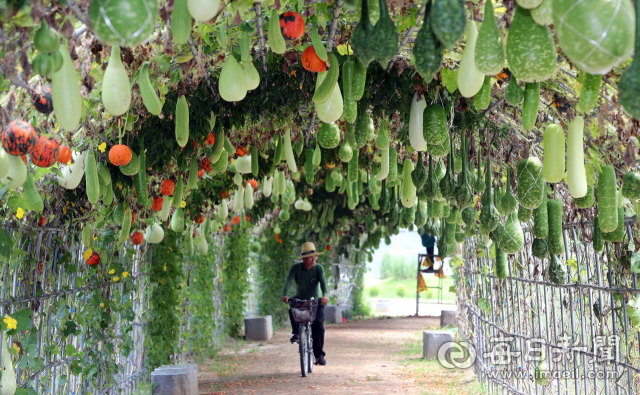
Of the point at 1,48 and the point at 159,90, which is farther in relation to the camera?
the point at 159,90

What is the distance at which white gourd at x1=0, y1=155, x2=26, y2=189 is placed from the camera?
6.40ft

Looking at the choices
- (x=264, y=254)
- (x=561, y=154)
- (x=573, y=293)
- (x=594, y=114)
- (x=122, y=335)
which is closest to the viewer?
(x=561, y=154)

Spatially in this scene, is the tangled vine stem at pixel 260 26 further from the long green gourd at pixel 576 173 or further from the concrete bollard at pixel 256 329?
the concrete bollard at pixel 256 329

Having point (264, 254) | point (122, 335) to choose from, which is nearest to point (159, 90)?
point (122, 335)

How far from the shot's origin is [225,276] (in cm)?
1070

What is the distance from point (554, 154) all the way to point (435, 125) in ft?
2.20

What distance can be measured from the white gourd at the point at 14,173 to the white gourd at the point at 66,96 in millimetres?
394

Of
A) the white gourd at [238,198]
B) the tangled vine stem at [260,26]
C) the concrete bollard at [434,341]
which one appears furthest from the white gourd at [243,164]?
the concrete bollard at [434,341]

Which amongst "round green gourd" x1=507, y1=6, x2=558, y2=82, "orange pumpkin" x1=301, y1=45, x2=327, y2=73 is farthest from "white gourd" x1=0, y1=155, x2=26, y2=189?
"round green gourd" x1=507, y1=6, x2=558, y2=82

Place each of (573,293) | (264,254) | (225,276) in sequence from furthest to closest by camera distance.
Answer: (264,254)
(225,276)
(573,293)

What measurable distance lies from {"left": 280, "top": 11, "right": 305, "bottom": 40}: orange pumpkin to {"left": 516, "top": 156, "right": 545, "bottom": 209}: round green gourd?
154 cm

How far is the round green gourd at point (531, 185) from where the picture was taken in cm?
317

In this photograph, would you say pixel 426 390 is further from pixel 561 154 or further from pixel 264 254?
pixel 264 254

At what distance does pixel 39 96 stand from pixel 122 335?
139 inches
